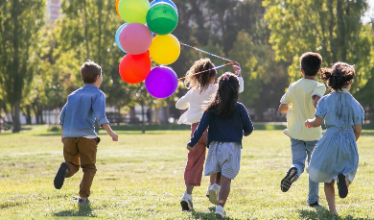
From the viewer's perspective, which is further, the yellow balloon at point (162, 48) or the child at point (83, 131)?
the yellow balloon at point (162, 48)

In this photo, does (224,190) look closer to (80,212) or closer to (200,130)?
(200,130)

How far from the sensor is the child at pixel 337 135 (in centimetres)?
513

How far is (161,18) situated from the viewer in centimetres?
670

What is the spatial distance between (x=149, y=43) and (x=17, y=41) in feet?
103

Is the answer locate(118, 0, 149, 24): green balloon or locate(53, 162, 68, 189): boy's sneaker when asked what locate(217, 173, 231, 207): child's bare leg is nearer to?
locate(53, 162, 68, 189): boy's sneaker

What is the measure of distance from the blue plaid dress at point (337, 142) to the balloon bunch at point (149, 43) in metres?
2.29

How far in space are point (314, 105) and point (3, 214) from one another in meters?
3.75

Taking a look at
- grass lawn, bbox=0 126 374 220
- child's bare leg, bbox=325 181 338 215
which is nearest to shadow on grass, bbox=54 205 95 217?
grass lawn, bbox=0 126 374 220

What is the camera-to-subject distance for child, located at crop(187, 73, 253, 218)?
5431 millimetres

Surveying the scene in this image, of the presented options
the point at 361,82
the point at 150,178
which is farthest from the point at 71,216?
the point at 361,82

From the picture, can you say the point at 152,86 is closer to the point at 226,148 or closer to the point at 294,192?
the point at 226,148

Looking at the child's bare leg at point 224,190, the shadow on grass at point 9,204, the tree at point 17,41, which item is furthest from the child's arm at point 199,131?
the tree at point 17,41

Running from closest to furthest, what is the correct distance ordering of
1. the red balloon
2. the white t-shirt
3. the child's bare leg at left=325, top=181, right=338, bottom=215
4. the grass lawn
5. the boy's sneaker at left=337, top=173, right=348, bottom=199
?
the boy's sneaker at left=337, top=173, right=348, bottom=199
the child's bare leg at left=325, top=181, right=338, bottom=215
the grass lawn
the white t-shirt
the red balloon

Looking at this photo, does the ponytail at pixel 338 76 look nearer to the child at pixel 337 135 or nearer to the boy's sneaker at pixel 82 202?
the child at pixel 337 135
